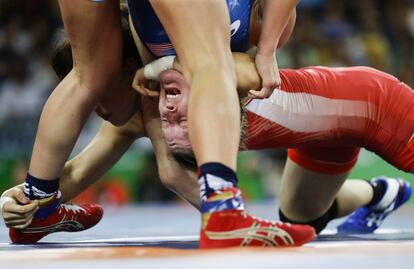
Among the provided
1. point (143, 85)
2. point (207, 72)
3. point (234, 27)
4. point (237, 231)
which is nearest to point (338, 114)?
point (234, 27)

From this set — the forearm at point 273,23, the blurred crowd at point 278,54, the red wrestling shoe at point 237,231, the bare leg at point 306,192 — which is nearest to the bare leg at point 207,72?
the red wrestling shoe at point 237,231

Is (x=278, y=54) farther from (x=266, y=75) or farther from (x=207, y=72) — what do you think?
(x=207, y=72)

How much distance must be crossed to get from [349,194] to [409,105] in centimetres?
85

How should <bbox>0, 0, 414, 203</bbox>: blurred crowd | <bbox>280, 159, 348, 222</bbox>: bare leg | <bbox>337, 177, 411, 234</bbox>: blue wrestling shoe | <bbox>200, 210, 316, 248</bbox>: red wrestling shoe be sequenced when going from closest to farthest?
<bbox>200, 210, 316, 248</bbox>: red wrestling shoe
<bbox>280, 159, 348, 222</bbox>: bare leg
<bbox>337, 177, 411, 234</bbox>: blue wrestling shoe
<bbox>0, 0, 414, 203</bbox>: blurred crowd

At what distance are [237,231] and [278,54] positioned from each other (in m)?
5.83

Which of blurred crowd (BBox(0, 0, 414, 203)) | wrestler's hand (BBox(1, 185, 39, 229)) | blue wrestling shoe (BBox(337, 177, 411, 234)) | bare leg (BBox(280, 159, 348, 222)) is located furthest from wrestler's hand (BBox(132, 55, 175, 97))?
blurred crowd (BBox(0, 0, 414, 203))

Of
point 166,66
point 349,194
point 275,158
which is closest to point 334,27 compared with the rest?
point 275,158

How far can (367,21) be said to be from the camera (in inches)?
327

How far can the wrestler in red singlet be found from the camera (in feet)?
9.05

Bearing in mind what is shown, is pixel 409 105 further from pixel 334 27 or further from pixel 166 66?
pixel 334 27

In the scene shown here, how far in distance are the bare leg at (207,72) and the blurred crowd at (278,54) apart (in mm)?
4912

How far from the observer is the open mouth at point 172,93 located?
7.91 feet

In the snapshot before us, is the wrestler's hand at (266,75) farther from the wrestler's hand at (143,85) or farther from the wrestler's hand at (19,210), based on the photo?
the wrestler's hand at (19,210)

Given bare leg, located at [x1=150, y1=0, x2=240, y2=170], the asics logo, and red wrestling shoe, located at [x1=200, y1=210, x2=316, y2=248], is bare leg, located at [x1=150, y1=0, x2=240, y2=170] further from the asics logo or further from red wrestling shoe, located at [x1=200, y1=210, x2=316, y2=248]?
the asics logo
